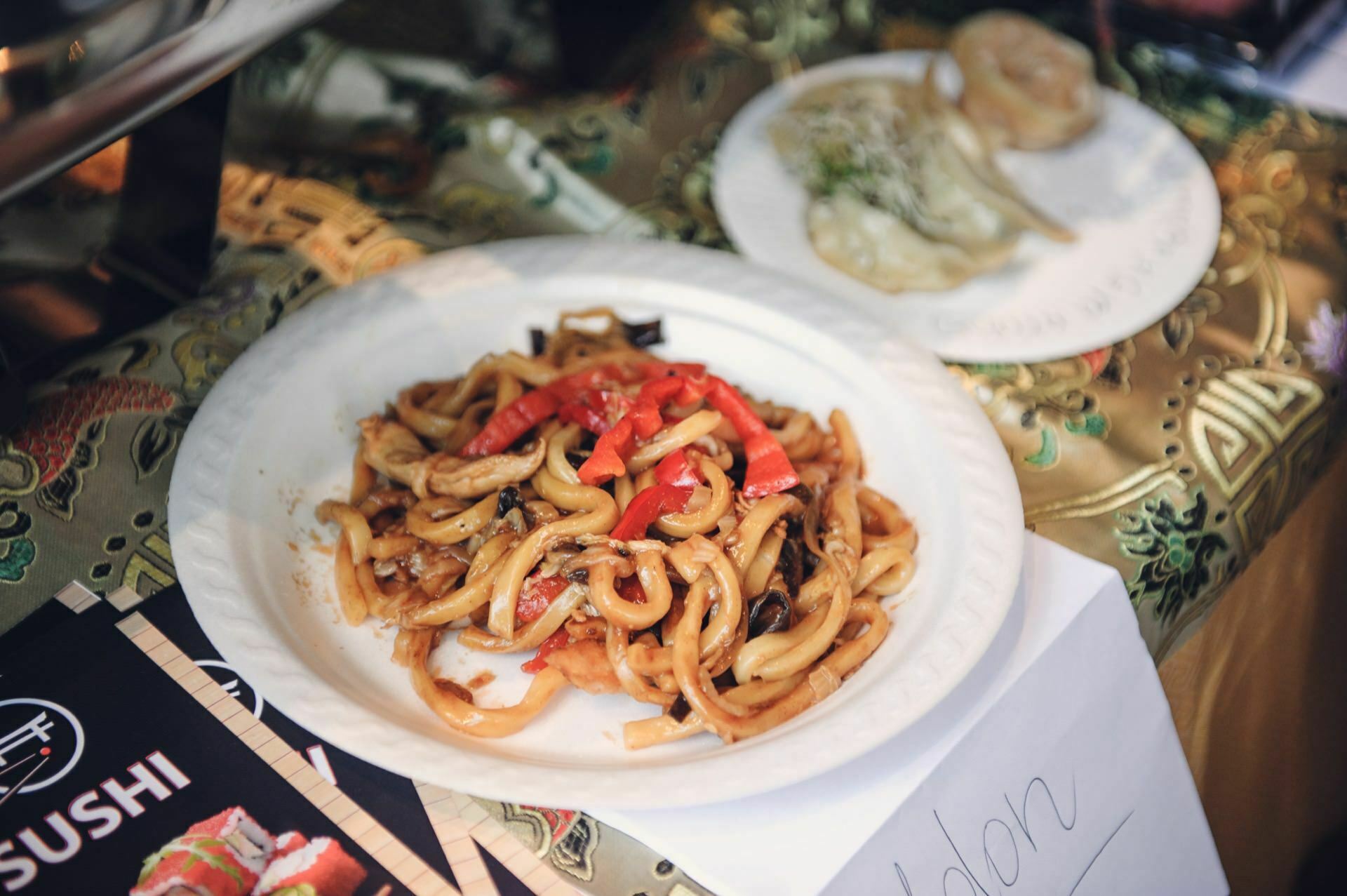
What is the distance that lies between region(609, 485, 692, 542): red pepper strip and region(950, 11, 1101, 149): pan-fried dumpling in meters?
1.26

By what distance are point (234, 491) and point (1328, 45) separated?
2812 mm

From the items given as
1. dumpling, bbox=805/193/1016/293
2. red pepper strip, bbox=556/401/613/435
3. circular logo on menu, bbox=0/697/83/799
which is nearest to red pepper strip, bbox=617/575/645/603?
red pepper strip, bbox=556/401/613/435

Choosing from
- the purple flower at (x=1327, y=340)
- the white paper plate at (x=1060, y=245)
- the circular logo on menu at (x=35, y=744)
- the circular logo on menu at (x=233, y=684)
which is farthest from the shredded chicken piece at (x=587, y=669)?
the purple flower at (x=1327, y=340)

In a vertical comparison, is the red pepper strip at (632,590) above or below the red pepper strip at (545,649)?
above

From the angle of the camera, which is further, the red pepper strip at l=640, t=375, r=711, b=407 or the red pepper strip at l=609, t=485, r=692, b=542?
the red pepper strip at l=640, t=375, r=711, b=407

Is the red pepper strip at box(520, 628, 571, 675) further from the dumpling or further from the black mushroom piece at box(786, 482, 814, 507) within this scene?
the dumpling

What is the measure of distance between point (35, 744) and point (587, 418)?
835 mm

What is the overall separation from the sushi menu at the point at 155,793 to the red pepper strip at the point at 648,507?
49cm

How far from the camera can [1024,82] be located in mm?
2273

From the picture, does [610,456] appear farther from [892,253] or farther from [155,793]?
[892,253]

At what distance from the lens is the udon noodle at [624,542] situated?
1.35 meters

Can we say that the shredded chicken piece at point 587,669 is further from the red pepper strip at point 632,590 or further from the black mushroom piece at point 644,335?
the black mushroom piece at point 644,335

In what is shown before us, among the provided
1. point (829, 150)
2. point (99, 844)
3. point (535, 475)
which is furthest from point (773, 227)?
point (99, 844)

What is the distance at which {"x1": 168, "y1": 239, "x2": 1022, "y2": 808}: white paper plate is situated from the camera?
1.17 metres
